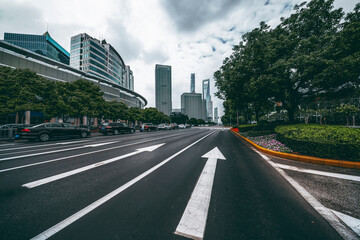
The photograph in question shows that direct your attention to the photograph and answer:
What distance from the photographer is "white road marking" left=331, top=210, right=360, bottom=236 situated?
1.72 m

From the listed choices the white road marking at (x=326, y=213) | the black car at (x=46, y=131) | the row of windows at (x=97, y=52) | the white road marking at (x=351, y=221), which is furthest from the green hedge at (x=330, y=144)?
the row of windows at (x=97, y=52)

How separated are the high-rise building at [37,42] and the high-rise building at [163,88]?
91.0 m

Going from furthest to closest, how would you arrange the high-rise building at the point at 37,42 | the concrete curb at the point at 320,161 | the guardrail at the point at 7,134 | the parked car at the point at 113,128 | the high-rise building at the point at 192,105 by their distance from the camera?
the high-rise building at the point at 192,105 < the high-rise building at the point at 37,42 < the parked car at the point at 113,128 < the guardrail at the point at 7,134 < the concrete curb at the point at 320,161

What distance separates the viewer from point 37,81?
14.9 m

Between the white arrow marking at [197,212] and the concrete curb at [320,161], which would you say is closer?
the white arrow marking at [197,212]

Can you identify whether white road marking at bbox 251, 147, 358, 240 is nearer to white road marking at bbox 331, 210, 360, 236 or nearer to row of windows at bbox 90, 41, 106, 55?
white road marking at bbox 331, 210, 360, 236

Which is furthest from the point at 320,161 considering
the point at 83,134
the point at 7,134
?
the point at 7,134

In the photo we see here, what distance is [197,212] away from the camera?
6.56 ft

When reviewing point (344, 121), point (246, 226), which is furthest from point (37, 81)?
point (344, 121)

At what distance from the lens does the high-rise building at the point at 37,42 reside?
74500 mm

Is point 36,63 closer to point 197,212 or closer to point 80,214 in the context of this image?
point 80,214

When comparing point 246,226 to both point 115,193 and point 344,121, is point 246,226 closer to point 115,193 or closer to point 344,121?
point 115,193

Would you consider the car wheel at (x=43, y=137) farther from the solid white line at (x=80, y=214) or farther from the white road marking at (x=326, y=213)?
the white road marking at (x=326, y=213)

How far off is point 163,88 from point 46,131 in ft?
500
